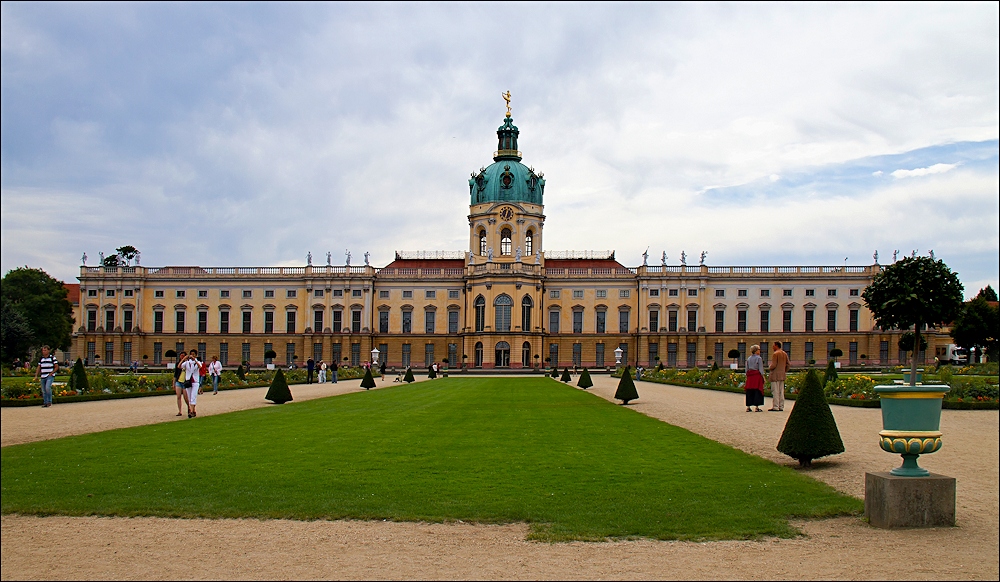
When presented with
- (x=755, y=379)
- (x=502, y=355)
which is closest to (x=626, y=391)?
(x=755, y=379)

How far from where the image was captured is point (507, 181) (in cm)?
7594

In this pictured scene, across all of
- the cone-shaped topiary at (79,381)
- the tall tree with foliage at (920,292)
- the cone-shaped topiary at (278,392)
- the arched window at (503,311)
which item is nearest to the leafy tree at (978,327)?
the tall tree with foliage at (920,292)

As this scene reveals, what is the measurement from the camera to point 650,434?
15406 mm

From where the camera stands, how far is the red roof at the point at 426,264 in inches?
3169

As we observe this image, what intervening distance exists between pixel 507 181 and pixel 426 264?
42.7 feet

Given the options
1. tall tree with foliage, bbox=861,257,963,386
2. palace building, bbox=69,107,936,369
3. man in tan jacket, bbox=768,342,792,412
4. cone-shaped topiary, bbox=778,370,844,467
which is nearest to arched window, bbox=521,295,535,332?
palace building, bbox=69,107,936,369

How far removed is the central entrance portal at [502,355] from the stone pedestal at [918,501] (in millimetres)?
62955

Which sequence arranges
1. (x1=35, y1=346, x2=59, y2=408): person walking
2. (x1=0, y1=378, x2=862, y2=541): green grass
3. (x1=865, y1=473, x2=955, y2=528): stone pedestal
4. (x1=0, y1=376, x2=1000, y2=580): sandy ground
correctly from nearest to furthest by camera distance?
1. (x1=0, y1=376, x2=1000, y2=580): sandy ground
2. (x1=865, y1=473, x2=955, y2=528): stone pedestal
3. (x1=0, y1=378, x2=862, y2=541): green grass
4. (x1=35, y1=346, x2=59, y2=408): person walking

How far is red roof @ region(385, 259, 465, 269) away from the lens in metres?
80.5

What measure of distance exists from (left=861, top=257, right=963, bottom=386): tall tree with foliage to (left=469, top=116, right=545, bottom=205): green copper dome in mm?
38303

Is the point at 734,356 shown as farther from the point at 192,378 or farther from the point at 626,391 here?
the point at 192,378

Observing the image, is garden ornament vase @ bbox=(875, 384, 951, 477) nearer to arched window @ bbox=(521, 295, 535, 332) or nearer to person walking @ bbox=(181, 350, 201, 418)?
person walking @ bbox=(181, 350, 201, 418)

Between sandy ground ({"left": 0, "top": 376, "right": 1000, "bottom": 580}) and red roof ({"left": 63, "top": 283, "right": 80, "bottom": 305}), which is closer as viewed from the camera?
sandy ground ({"left": 0, "top": 376, "right": 1000, "bottom": 580})

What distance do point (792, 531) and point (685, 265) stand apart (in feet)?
225
